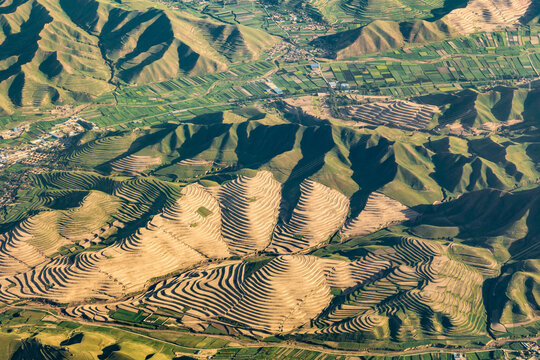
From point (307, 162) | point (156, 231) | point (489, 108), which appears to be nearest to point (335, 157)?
point (307, 162)

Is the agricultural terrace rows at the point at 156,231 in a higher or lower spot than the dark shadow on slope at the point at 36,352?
lower

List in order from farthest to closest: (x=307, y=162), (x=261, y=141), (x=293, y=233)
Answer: (x=261, y=141), (x=307, y=162), (x=293, y=233)

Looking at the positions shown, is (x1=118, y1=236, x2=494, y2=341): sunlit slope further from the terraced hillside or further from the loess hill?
the terraced hillside

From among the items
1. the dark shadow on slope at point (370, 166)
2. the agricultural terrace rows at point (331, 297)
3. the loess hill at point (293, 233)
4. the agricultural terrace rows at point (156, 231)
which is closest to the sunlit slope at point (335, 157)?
the dark shadow on slope at point (370, 166)

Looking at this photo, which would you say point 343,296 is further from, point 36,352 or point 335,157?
point 36,352

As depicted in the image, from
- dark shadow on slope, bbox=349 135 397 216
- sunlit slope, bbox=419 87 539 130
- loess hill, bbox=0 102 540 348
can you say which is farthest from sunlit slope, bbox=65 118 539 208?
sunlit slope, bbox=419 87 539 130

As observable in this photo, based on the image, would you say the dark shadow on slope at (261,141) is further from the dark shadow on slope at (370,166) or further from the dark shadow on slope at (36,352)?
the dark shadow on slope at (36,352)

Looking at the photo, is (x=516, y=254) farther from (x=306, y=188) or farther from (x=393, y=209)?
(x=306, y=188)

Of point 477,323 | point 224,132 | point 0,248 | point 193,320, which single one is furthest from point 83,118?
point 477,323
